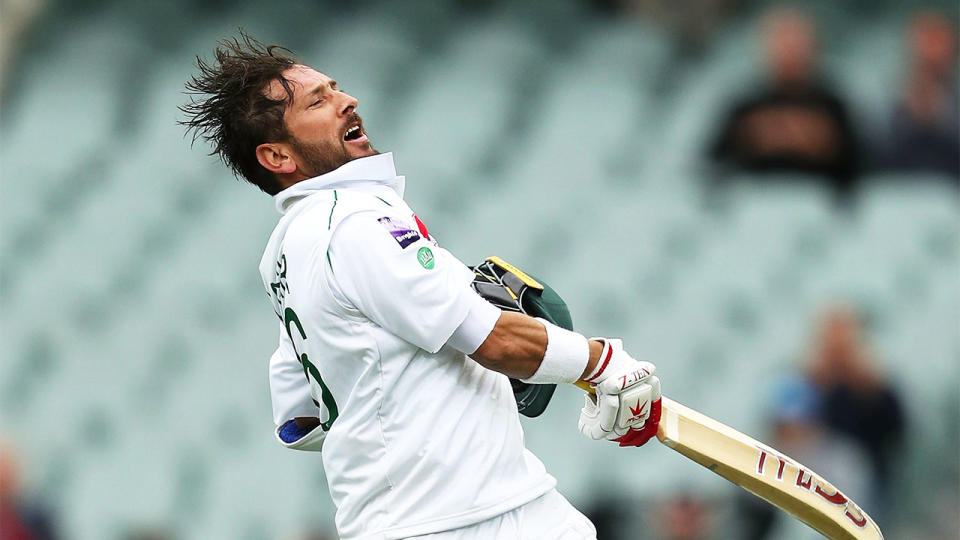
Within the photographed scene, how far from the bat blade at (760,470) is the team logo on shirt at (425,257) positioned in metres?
0.72

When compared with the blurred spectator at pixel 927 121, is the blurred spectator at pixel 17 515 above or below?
below

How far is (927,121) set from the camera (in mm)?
7691

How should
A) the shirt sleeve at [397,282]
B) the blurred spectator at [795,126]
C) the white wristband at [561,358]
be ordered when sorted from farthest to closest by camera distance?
the blurred spectator at [795,126] → the white wristband at [561,358] → the shirt sleeve at [397,282]

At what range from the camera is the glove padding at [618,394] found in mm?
3180

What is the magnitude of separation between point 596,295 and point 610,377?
13.8 feet

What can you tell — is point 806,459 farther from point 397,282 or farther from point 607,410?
point 397,282

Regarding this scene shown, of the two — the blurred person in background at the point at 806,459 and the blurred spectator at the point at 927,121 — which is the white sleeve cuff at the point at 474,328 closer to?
the blurred person in background at the point at 806,459

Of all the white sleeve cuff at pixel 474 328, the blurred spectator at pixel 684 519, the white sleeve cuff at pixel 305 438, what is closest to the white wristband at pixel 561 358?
the white sleeve cuff at pixel 474 328

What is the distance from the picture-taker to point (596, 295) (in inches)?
290

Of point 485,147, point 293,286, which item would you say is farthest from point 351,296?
point 485,147

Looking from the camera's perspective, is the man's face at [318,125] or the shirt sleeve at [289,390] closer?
the man's face at [318,125]

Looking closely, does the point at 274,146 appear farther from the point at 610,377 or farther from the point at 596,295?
the point at 596,295

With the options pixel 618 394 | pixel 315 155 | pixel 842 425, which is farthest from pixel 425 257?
pixel 842 425

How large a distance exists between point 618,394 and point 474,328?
38 cm
